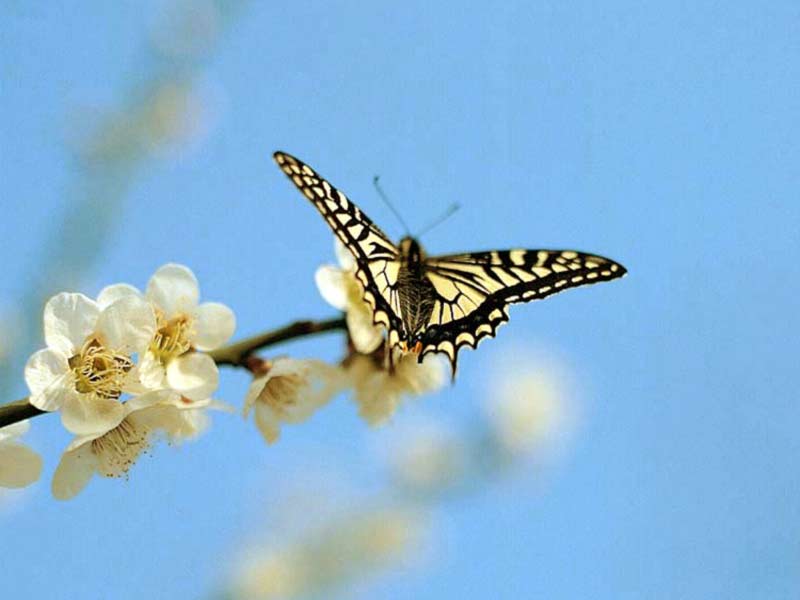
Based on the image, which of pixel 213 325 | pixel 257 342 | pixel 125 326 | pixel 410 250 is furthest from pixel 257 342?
pixel 410 250

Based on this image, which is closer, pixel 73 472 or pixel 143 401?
pixel 143 401

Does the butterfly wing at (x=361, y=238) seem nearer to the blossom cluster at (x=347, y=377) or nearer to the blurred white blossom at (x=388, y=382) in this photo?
the blossom cluster at (x=347, y=377)

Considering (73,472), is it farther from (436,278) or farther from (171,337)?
(436,278)

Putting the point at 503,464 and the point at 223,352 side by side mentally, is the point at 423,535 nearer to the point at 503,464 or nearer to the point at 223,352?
the point at 503,464

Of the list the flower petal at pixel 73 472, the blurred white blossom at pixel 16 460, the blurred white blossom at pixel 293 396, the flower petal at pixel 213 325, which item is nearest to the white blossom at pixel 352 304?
the blurred white blossom at pixel 293 396

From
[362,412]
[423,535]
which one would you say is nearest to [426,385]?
[362,412]

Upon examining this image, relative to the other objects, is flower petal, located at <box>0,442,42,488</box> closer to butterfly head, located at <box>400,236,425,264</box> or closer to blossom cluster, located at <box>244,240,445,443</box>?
→ blossom cluster, located at <box>244,240,445,443</box>

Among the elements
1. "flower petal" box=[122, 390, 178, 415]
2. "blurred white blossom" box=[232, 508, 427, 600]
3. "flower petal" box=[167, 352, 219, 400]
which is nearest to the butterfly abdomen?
"flower petal" box=[167, 352, 219, 400]
